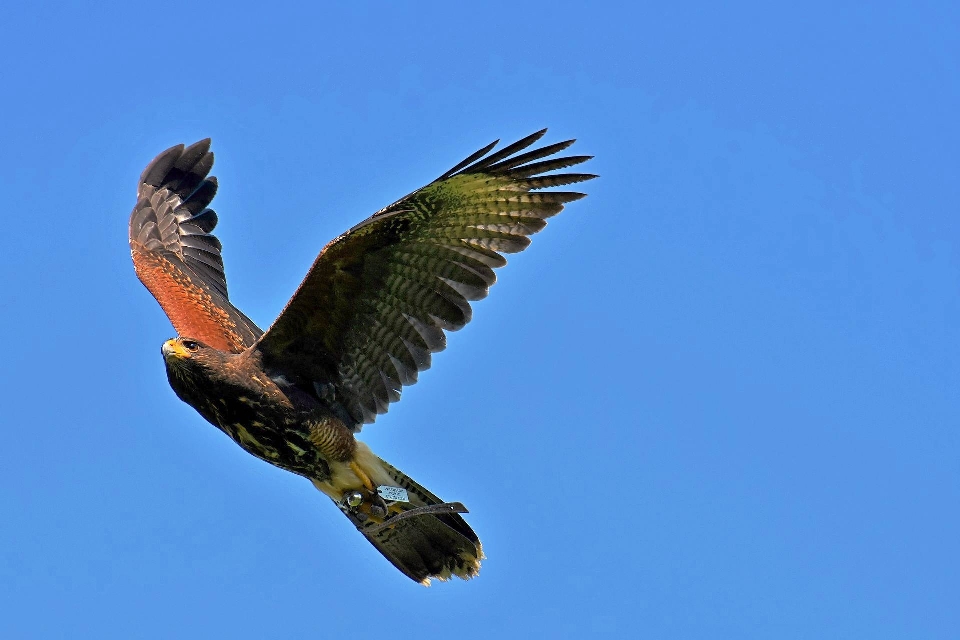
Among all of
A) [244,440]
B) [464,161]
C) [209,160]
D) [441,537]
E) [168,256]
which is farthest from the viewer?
[209,160]

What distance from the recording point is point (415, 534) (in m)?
9.54

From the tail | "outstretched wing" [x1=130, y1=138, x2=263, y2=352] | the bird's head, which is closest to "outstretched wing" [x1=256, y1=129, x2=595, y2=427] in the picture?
the bird's head

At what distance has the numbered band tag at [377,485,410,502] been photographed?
909 centimetres

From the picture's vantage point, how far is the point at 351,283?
8617 millimetres

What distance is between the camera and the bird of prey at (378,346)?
335 inches

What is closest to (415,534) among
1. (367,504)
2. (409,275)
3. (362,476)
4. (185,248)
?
(367,504)

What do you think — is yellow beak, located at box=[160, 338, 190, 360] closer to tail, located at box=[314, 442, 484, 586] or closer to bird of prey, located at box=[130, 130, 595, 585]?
bird of prey, located at box=[130, 130, 595, 585]

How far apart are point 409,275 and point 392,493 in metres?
1.53

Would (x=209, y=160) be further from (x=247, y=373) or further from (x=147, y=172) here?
(x=247, y=373)

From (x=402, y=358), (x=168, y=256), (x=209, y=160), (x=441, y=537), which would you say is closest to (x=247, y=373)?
(x=402, y=358)

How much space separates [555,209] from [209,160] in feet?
14.9

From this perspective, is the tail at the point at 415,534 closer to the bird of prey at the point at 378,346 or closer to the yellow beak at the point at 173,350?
the bird of prey at the point at 378,346

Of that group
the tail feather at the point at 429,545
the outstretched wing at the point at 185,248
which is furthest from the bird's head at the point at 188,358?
the tail feather at the point at 429,545

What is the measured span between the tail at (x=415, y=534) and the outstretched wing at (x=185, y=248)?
151 centimetres
